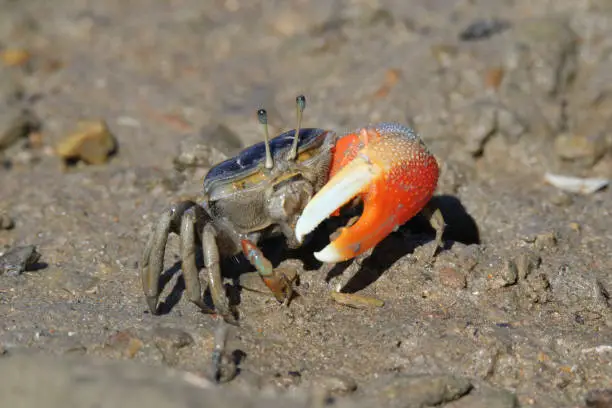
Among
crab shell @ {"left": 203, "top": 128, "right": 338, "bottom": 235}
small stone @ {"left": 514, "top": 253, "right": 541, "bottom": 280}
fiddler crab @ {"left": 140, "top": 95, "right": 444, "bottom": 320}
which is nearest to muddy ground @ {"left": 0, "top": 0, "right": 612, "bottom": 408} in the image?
small stone @ {"left": 514, "top": 253, "right": 541, "bottom": 280}

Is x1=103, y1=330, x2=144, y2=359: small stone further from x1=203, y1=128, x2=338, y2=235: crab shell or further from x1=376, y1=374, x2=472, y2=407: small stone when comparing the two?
x1=376, y1=374, x2=472, y2=407: small stone

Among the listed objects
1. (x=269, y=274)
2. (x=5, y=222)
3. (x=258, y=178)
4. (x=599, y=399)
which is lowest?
(x=599, y=399)

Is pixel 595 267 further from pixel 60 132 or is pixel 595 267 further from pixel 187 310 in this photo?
pixel 60 132

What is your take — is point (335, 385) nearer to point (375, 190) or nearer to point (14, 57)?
point (375, 190)

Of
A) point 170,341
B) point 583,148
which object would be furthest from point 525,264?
point 170,341

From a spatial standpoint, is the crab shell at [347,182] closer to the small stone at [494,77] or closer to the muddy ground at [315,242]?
the muddy ground at [315,242]

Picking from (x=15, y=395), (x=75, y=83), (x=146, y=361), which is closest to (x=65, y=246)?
(x=146, y=361)
